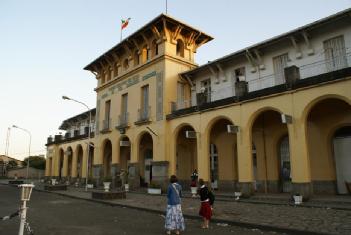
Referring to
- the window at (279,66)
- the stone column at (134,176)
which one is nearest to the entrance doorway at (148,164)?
the stone column at (134,176)

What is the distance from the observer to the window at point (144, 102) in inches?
903

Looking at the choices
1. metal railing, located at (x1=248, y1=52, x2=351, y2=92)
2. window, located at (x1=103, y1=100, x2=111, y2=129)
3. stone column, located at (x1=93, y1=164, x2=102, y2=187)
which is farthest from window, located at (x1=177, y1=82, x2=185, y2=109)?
stone column, located at (x1=93, y1=164, x2=102, y2=187)

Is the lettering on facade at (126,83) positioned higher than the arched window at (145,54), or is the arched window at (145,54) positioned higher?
the arched window at (145,54)

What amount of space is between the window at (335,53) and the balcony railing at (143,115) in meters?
12.3

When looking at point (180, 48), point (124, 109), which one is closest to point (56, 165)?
point (124, 109)

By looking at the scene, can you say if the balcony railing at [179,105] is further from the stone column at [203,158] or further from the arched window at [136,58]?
the arched window at [136,58]

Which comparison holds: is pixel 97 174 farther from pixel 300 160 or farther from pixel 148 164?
pixel 300 160

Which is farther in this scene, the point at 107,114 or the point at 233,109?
the point at 107,114

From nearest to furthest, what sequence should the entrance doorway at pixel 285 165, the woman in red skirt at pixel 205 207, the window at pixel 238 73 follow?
the woman in red skirt at pixel 205 207 → the entrance doorway at pixel 285 165 → the window at pixel 238 73

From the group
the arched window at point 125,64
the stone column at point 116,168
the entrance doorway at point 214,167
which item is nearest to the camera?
the entrance doorway at point 214,167

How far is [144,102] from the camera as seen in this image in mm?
23438

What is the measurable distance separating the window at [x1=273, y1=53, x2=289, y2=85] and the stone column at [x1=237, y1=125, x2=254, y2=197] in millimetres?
3600

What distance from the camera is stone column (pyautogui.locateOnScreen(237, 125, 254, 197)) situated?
599 inches

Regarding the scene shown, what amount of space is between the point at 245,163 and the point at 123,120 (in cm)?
1285
